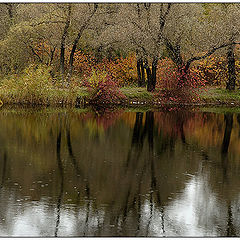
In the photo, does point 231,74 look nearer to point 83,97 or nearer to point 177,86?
point 177,86

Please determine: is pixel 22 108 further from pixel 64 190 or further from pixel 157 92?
pixel 64 190

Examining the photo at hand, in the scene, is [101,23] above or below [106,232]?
above

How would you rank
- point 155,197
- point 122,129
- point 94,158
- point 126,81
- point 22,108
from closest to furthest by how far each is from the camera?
point 155,197
point 94,158
point 122,129
point 22,108
point 126,81

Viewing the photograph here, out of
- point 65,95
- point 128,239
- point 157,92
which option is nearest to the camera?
point 128,239

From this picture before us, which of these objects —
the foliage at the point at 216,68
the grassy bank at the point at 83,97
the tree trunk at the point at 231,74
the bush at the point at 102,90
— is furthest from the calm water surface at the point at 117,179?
the foliage at the point at 216,68

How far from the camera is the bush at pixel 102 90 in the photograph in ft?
104

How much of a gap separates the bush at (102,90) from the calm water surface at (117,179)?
8.21 meters

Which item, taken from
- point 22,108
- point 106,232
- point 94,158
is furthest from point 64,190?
point 22,108

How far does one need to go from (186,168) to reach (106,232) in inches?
240

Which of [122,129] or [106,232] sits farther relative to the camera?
[122,129]

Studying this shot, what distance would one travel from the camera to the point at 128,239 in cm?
866

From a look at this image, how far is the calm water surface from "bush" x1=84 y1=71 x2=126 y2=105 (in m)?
8.21

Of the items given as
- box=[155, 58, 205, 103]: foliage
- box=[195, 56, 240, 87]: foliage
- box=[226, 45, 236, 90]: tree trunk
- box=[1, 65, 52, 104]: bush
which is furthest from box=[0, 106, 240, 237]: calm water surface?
box=[195, 56, 240, 87]: foliage

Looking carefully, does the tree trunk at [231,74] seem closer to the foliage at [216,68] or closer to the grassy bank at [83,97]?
the grassy bank at [83,97]
